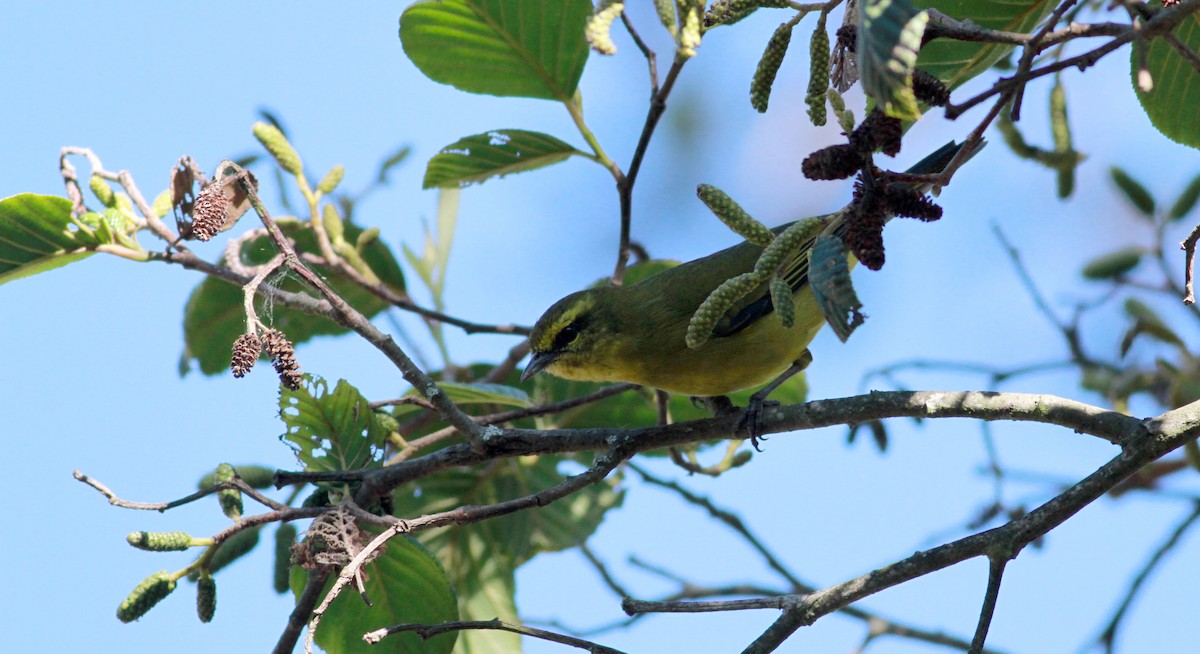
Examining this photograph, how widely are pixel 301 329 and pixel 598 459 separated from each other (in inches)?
88.5

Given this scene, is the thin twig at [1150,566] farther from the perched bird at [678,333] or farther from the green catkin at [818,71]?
the green catkin at [818,71]

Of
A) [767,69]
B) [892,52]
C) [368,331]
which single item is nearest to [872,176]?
[892,52]

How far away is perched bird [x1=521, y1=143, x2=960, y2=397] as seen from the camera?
3.91 meters

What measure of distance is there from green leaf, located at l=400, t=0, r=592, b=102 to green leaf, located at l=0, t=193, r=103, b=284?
123 cm

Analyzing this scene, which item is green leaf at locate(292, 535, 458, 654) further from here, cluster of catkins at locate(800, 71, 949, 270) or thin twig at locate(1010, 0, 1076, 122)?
thin twig at locate(1010, 0, 1076, 122)

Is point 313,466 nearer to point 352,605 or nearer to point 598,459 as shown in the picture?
point 352,605

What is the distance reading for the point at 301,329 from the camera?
445cm

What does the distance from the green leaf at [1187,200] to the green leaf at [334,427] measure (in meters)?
3.26

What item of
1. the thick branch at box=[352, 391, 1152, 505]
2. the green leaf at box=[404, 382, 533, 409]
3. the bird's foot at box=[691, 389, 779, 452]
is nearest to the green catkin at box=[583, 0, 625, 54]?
the thick branch at box=[352, 391, 1152, 505]

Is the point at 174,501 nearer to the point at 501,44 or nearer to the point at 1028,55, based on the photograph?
the point at 501,44

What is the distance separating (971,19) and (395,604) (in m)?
2.28

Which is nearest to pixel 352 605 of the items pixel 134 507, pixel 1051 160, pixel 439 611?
pixel 439 611

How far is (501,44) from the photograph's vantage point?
3.49 metres

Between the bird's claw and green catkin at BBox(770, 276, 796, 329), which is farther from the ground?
the bird's claw
